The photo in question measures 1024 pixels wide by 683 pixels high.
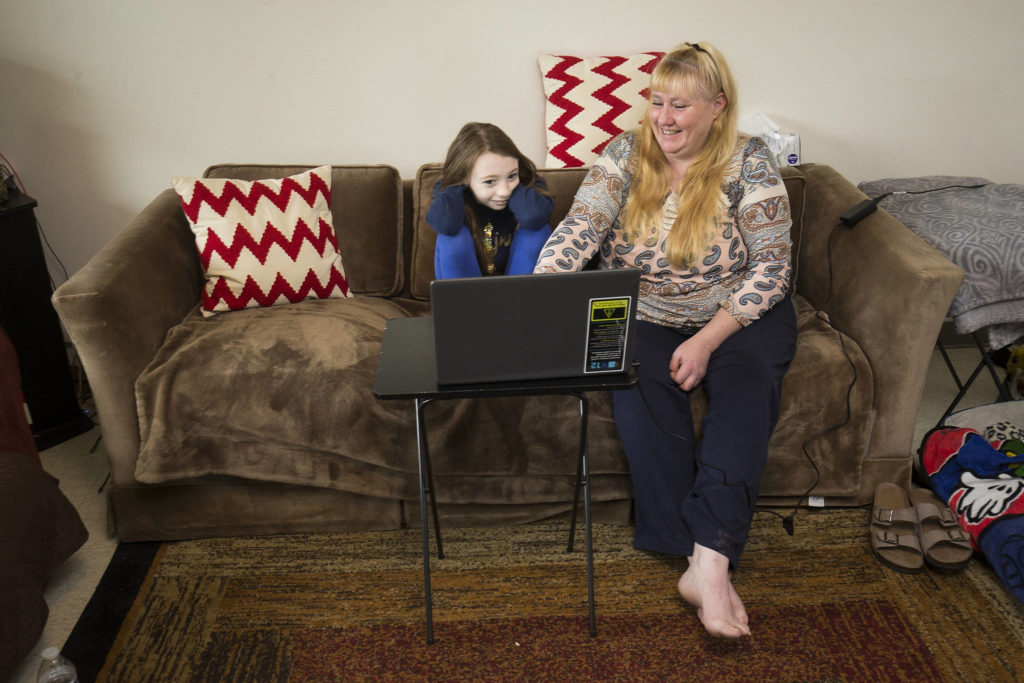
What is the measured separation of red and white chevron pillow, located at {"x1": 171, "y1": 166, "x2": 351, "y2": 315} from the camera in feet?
7.06

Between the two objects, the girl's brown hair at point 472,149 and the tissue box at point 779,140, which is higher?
the girl's brown hair at point 472,149

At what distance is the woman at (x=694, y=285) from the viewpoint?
5.75ft

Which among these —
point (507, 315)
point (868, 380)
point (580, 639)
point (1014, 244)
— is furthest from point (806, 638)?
point (1014, 244)

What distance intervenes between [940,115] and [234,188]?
227 cm

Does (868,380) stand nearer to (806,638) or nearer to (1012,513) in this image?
(1012,513)

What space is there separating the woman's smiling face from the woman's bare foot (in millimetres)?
884

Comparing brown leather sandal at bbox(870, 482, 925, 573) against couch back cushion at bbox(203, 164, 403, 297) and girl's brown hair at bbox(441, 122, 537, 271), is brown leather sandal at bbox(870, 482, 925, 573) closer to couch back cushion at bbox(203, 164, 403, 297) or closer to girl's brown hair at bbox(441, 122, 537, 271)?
girl's brown hair at bbox(441, 122, 537, 271)

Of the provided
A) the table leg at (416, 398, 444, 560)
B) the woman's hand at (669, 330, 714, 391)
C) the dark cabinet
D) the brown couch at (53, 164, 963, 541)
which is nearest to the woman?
the woman's hand at (669, 330, 714, 391)

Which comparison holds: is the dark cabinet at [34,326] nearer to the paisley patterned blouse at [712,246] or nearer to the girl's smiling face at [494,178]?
the girl's smiling face at [494,178]

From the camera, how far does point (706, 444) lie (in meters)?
1.77

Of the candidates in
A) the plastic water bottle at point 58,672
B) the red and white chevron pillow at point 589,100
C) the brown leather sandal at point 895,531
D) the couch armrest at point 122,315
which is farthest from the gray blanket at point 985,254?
the plastic water bottle at point 58,672

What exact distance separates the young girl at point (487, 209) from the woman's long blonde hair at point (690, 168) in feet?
0.74

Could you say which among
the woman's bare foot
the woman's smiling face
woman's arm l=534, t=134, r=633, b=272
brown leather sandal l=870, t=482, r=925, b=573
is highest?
the woman's smiling face

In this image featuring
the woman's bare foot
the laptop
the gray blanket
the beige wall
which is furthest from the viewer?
the beige wall
